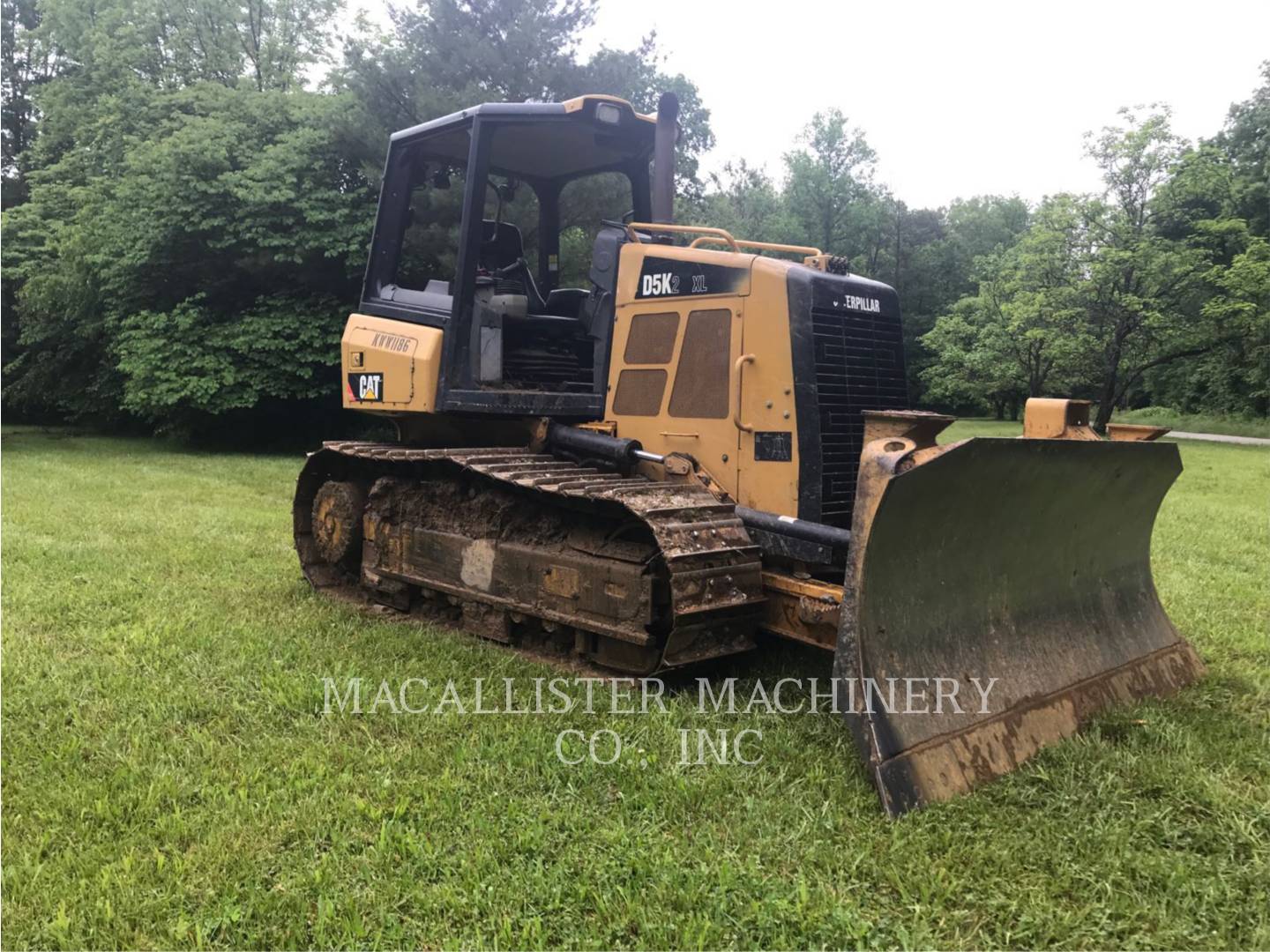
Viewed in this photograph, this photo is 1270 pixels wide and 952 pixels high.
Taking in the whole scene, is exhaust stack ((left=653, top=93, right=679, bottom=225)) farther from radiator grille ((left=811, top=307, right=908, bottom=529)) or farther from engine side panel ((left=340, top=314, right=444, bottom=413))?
engine side panel ((left=340, top=314, right=444, bottom=413))

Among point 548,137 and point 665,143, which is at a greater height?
point 548,137

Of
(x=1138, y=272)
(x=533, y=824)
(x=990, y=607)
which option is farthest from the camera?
(x=1138, y=272)

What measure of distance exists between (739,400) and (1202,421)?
32.9m

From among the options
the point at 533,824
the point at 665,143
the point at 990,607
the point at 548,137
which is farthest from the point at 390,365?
the point at 990,607

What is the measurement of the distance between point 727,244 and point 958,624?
244 cm

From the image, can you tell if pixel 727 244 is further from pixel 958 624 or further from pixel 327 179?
pixel 327 179

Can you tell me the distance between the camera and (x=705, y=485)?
467cm

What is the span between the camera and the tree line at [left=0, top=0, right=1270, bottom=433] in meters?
16.7

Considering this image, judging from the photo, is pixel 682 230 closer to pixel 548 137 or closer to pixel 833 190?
pixel 548 137

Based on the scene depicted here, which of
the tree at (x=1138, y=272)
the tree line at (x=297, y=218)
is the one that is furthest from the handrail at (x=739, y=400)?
the tree at (x=1138, y=272)

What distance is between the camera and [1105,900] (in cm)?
260

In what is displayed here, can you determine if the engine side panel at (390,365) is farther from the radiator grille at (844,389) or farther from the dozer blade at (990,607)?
the dozer blade at (990,607)

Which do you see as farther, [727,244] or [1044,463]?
[727,244]

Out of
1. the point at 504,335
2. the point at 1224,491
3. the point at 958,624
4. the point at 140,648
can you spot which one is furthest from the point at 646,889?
the point at 1224,491
